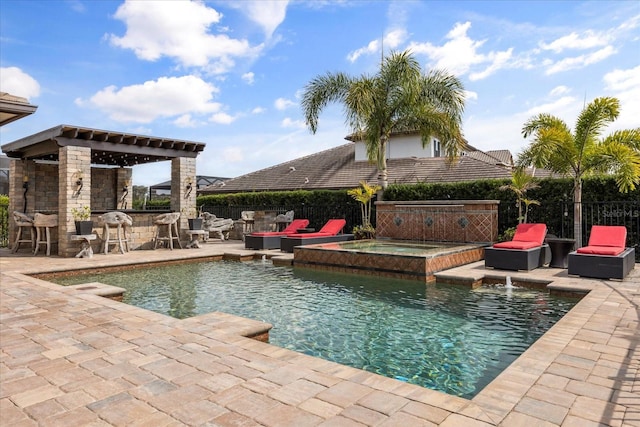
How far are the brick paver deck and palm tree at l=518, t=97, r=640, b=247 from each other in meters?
6.71

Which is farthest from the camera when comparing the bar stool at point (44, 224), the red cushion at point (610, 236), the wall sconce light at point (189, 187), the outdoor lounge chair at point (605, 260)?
the wall sconce light at point (189, 187)

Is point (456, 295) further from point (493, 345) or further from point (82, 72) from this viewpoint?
point (82, 72)

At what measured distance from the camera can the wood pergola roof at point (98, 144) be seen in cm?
1220

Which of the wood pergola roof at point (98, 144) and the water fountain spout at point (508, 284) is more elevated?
the wood pergola roof at point (98, 144)

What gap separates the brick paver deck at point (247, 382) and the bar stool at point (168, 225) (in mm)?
9241

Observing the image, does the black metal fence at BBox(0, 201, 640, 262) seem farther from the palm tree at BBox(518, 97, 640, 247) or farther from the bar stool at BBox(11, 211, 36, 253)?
the bar stool at BBox(11, 211, 36, 253)

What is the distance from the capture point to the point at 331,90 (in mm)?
16266

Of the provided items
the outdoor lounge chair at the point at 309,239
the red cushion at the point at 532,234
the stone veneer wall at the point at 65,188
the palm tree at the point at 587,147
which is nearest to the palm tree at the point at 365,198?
the outdoor lounge chair at the point at 309,239

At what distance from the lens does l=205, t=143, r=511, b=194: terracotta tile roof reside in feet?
62.8

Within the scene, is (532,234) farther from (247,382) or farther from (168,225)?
(168,225)

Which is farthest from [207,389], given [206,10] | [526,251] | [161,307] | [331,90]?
[331,90]

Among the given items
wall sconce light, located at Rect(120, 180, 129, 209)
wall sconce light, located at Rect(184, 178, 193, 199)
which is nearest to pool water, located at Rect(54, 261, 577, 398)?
wall sconce light, located at Rect(184, 178, 193, 199)

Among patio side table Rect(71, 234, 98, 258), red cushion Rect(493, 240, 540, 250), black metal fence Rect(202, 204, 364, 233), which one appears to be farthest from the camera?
black metal fence Rect(202, 204, 364, 233)

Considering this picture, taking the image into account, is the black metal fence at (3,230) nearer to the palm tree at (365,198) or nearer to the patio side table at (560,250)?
the palm tree at (365,198)
